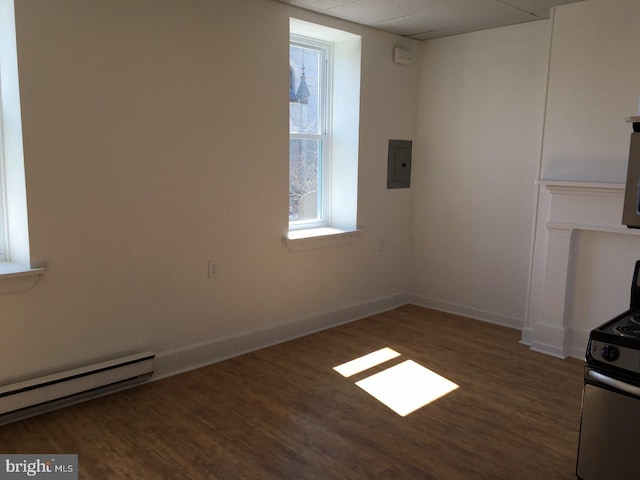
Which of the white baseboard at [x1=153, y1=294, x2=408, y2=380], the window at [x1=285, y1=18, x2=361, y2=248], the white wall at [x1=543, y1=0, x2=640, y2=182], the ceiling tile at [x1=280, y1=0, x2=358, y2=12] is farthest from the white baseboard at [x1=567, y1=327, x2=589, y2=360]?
the ceiling tile at [x1=280, y1=0, x2=358, y2=12]

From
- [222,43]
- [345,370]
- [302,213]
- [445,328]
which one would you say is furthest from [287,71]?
[445,328]

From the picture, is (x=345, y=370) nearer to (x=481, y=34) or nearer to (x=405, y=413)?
(x=405, y=413)

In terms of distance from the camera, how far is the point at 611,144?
350 cm

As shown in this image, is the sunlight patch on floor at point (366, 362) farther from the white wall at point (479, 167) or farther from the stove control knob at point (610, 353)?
the stove control knob at point (610, 353)

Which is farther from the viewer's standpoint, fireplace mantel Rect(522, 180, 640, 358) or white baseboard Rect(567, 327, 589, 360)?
white baseboard Rect(567, 327, 589, 360)

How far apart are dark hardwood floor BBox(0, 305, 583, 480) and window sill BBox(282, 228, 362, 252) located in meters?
0.82

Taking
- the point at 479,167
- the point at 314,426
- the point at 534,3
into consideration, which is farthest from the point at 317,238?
the point at 534,3

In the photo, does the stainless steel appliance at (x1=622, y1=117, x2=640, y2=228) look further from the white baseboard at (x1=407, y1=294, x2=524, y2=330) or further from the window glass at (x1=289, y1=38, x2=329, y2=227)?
the window glass at (x1=289, y1=38, x2=329, y2=227)

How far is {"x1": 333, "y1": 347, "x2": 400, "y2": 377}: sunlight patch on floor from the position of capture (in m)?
3.46

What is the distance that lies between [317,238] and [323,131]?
98 centimetres

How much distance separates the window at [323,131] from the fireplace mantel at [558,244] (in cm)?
148

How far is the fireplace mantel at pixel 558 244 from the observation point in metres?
3.54

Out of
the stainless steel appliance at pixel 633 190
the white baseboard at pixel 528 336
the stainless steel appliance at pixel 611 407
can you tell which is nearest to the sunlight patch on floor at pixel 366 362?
the white baseboard at pixel 528 336

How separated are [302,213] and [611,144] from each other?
2306mm
